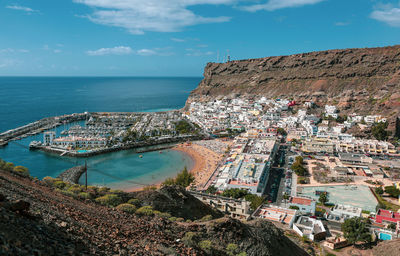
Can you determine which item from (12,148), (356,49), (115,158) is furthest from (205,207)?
(356,49)

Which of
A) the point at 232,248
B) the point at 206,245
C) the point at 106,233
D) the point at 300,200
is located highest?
the point at 106,233

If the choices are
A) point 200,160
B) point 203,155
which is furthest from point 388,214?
point 203,155

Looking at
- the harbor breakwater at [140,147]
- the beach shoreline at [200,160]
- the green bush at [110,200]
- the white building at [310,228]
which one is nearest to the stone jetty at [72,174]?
the harbor breakwater at [140,147]

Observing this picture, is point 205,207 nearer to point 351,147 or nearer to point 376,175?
point 376,175

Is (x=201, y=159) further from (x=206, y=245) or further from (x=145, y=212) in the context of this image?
(x=206, y=245)

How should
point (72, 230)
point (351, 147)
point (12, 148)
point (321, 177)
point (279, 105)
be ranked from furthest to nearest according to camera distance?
point (279, 105) < point (12, 148) < point (351, 147) < point (321, 177) < point (72, 230)

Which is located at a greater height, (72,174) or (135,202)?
(135,202)

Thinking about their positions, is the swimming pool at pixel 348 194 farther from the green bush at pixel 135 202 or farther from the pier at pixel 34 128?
the pier at pixel 34 128
